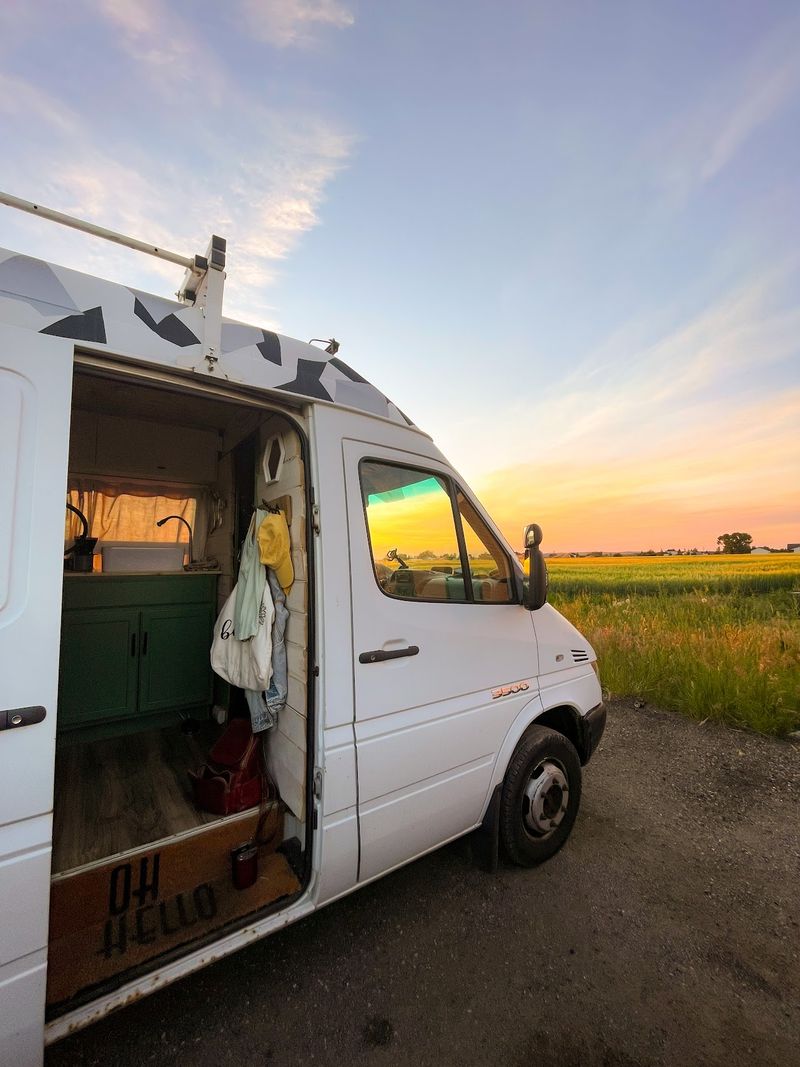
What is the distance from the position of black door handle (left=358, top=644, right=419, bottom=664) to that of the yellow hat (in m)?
0.53

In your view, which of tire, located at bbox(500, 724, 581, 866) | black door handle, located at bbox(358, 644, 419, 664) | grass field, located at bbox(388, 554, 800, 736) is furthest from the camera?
grass field, located at bbox(388, 554, 800, 736)

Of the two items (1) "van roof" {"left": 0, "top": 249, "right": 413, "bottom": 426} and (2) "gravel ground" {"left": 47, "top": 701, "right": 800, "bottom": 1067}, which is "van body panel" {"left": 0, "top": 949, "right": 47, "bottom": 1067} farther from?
(1) "van roof" {"left": 0, "top": 249, "right": 413, "bottom": 426}

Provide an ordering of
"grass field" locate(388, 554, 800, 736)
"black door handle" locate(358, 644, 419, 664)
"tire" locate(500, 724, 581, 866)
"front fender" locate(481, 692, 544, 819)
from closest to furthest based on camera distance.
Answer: "black door handle" locate(358, 644, 419, 664) → "front fender" locate(481, 692, 544, 819) → "tire" locate(500, 724, 581, 866) → "grass field" locate(388, 554, 800, 736)

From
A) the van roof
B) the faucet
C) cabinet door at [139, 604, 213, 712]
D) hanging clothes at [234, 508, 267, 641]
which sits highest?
the van roof

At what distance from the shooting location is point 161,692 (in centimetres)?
353

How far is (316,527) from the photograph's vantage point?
1936 mm

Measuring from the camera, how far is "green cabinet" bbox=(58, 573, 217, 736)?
3.20 metres

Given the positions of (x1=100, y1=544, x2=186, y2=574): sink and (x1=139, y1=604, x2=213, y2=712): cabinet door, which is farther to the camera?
(x1=100, y1=544, x2=186, y2=574): sink

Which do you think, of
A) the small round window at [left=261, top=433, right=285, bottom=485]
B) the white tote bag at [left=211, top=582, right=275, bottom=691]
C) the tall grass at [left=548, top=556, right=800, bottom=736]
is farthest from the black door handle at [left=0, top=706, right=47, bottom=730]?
the tall grass at [left=548, top=556, right=800, bottom=736]

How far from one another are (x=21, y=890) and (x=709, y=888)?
3.38m

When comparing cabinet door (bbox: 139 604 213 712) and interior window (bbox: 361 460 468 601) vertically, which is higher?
interior window (bbox: 361 460 468 601)

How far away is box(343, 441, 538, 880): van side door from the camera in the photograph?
6.49 feet

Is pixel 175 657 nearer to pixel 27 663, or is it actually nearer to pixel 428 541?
pixel 428 541

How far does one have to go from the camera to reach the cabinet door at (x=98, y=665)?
3.17 metres
